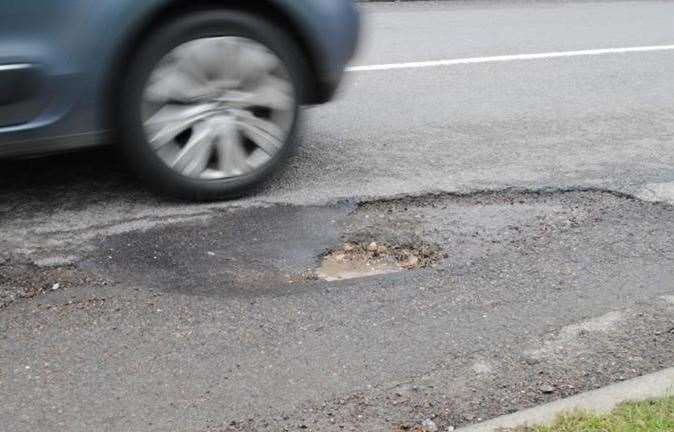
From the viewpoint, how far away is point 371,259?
3.88 meters

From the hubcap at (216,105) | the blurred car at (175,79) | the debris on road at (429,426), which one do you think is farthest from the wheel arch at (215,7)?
the debris on road at (429,426)

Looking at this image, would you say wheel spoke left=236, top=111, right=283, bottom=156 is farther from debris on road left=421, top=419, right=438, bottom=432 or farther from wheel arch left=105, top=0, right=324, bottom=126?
debris on road left=421, top=419, right=438, bottom=432

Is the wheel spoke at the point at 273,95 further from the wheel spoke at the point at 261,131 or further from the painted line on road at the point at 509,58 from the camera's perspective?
the painted line on road at the point at 509,58

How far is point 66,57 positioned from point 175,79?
48cm

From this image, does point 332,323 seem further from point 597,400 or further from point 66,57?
point 66,57

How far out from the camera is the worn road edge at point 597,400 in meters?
2.68

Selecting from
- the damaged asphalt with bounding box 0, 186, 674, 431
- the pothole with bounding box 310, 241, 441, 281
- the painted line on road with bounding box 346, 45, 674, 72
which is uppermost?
the damaged asphalt with bounding box 0, 186, 674, 431

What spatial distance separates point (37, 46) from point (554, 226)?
236cm

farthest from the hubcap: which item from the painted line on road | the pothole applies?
the painted line on road

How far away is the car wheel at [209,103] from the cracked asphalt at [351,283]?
0.16 m

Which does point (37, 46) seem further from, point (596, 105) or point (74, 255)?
point (596, 105)

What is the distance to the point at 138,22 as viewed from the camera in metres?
3.96

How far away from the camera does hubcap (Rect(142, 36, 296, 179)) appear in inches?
162

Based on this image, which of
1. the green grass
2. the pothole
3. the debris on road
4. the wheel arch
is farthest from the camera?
the wheel arch
